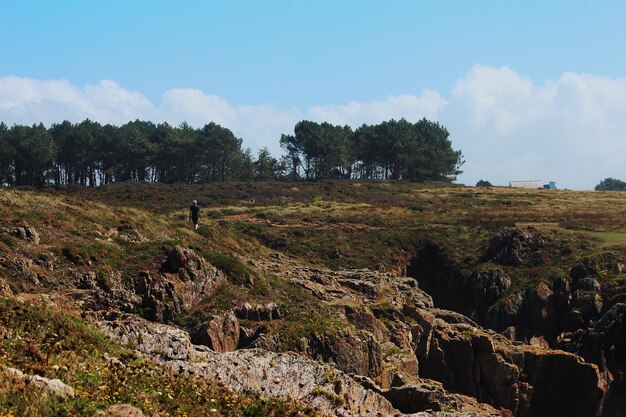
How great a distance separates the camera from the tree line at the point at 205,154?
125 meters

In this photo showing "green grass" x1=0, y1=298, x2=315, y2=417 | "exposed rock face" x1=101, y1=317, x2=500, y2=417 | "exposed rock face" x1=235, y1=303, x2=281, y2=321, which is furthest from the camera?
"exposed rock face" x1=235, y1=303, x2=281, y2=321

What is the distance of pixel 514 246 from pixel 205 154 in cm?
8269

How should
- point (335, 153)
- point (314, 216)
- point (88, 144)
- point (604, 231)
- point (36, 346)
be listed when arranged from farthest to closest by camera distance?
point (335, 153) → point (88, 144) → point (314, 216) → point (604, 231) → point (36, 346)

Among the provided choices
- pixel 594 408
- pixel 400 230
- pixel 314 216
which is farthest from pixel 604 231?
pixel 594 408

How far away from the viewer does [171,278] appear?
104 ft

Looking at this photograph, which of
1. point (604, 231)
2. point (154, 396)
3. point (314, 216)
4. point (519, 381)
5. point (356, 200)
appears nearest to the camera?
point (154, 396)

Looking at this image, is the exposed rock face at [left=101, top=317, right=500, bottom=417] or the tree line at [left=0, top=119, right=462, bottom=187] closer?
the exposed rock face at [left=101, top=317, right=500, bottom=417]

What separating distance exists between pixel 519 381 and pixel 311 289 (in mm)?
11685

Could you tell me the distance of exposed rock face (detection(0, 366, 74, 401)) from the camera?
12594 mm

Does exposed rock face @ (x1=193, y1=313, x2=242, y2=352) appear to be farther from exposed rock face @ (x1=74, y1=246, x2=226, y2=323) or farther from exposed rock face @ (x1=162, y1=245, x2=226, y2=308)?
exposed rock face @ (x1=162, y1=245, x2=226, y2=308)

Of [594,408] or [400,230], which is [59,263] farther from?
[400,230]

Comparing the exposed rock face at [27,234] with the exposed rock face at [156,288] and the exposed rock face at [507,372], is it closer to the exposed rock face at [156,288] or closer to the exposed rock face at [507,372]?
the exposed rock face at [156,288]

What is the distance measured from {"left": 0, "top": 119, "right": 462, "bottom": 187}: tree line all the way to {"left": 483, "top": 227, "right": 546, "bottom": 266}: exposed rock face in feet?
239

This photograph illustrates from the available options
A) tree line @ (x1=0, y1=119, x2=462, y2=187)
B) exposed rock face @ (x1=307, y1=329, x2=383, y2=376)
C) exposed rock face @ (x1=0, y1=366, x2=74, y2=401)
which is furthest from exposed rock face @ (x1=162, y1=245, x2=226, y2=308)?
tree line @ (x1=0, y1=119, x2=462, y2=187)
